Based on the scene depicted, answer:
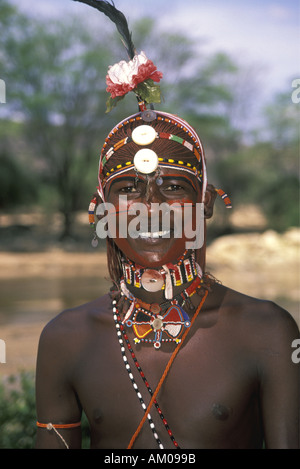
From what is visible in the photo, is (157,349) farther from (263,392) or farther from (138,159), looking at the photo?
(138,159)

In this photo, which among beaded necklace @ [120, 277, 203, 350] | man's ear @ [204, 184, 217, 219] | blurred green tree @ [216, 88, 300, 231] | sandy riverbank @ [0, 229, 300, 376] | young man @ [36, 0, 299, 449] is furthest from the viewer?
blurred green tree @ [216, 88, 300, 231]

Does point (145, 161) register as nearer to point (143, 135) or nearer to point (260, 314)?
point (143, 135)

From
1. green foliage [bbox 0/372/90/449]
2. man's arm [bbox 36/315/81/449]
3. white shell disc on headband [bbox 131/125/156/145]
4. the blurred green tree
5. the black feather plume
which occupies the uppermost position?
the blurred green tree

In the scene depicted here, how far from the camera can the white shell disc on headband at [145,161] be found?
81.1 inches

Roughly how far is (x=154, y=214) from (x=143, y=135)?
29 cm

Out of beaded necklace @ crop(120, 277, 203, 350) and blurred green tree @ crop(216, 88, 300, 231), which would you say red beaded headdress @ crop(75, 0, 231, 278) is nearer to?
beaded necklace @ crop(120, 277, 203, 350)

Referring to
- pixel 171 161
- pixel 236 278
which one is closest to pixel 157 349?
pixel 171 161

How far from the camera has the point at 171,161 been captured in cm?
217

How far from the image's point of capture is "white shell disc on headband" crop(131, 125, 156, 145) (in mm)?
2094

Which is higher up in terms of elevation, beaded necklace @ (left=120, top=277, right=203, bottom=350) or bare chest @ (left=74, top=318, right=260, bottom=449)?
beaded necklace @ (left=120, top=277, right=203, bottom=350)

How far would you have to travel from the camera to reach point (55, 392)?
7.43ft

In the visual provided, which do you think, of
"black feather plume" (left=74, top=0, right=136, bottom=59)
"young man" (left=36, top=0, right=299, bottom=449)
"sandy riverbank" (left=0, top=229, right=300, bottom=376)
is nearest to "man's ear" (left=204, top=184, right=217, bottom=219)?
"young man" (left=36, top=0, right=299, bottom=449)

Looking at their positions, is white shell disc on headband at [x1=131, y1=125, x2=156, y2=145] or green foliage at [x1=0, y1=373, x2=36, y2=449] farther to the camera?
green foliage at [x1=0, y1=373, x2=36, y2=449]

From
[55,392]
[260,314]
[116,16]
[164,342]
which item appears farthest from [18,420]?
[116,16]
